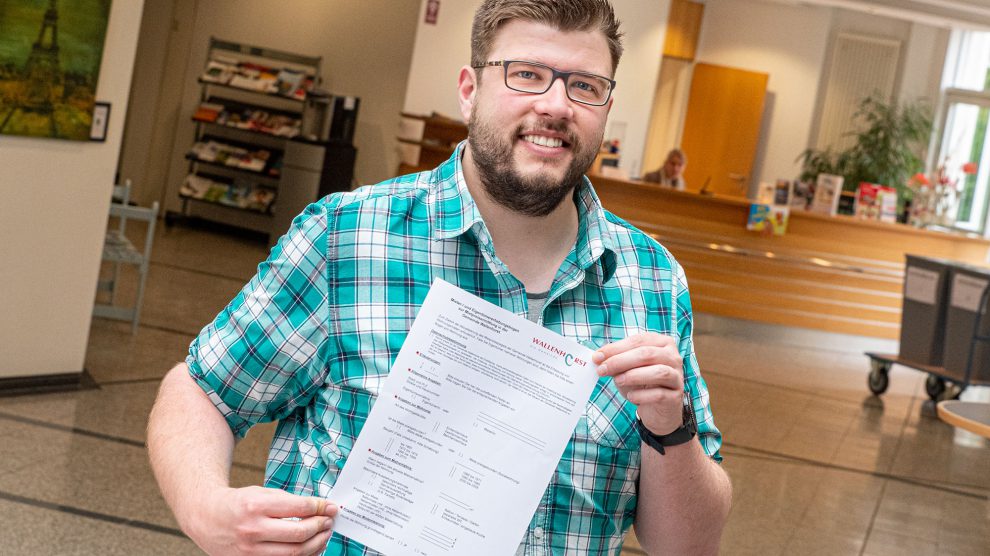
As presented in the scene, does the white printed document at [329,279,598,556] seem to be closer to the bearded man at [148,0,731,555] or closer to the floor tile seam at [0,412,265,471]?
the bearded man at [148,0,731,555]

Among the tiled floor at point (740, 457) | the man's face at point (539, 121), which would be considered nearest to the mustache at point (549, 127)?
the man's face at point (539, 121)

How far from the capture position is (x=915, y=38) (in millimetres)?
14234

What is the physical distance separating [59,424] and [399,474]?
361 centimetres

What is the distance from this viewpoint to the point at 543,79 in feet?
4.32

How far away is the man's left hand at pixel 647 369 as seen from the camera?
1.17m

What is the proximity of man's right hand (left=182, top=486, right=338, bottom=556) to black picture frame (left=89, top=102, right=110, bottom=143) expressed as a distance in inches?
156

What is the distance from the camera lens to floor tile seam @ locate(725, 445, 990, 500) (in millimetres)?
5785

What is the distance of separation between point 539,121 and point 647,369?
34 cm

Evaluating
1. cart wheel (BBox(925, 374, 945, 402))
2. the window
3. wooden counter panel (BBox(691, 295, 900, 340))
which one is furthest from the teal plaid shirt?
the window

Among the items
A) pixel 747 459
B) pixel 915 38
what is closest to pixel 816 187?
pixel 915 38

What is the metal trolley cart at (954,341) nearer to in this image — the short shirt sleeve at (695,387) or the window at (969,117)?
the short shirt sleeve at (695,387)

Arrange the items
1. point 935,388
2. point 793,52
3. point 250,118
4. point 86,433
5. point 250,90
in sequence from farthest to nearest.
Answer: point 793,52 → point 250,118 → point 250,90 → point 935,388 → point 86,433

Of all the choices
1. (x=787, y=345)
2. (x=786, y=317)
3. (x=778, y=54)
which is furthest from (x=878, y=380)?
(x=778, y=54)

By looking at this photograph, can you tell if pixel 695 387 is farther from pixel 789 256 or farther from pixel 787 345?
pixel 789 256
